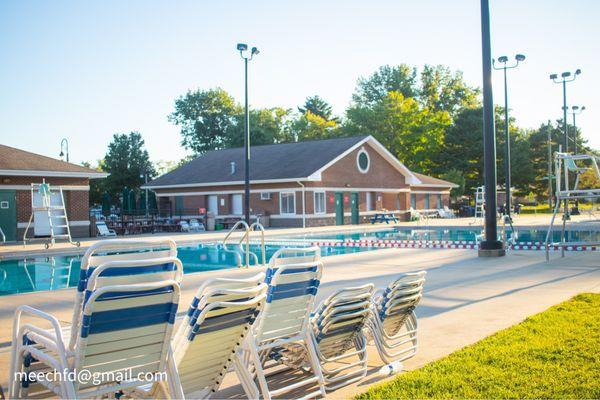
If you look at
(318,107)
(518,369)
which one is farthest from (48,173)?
(318,107)

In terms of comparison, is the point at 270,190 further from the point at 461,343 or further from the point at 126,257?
the point at 126,257

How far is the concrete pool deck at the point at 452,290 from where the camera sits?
6.26 meters

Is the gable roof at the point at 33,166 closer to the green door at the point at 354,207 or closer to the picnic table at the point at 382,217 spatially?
the green door at the point at 354,207

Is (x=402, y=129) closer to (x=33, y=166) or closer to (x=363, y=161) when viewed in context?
(x=363, y=161)

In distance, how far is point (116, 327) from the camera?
3.23m

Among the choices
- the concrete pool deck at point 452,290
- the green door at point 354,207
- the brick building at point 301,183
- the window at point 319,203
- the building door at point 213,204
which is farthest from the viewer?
the building door at point 213,204

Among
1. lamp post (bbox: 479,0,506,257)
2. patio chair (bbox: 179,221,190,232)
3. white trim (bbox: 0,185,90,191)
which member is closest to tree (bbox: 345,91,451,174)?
patio chair (bbox: 179,221,190,232)

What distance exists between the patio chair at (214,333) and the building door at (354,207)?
3496cm

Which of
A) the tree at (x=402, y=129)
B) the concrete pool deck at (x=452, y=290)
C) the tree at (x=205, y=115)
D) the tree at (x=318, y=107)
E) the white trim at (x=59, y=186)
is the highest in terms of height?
the tree at (x=318, y=107)

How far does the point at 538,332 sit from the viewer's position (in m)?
6.32

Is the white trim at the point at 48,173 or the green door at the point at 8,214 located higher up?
the white trim at the point at 48,173

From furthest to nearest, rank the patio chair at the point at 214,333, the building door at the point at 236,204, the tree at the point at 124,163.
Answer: the tree at the point at 124,163
the building door at the point at 236,204
the patio chair at the point at 214,333

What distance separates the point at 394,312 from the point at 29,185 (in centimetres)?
2489

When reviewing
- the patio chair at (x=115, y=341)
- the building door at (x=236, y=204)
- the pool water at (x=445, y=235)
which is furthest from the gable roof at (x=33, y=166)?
the patio chair at (x=115, y=341)
